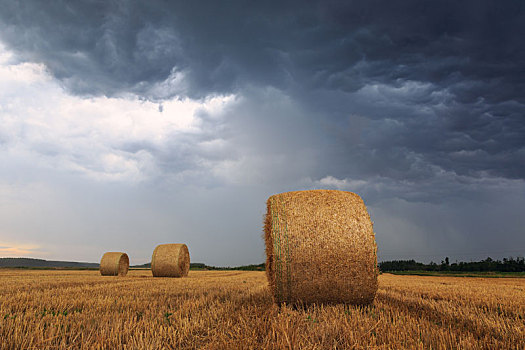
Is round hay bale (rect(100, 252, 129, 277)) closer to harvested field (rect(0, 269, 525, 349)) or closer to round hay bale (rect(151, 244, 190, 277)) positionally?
round hay bale (rect(151, 244, 190, 277))

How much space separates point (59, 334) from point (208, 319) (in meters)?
1.77

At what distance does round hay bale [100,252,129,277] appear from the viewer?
2009 cm

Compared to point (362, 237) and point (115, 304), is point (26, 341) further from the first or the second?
point (362, 237)

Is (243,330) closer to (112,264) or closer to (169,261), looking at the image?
(169,261)

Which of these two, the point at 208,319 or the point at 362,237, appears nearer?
the point at 208,319

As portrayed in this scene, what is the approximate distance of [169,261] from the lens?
17125mm

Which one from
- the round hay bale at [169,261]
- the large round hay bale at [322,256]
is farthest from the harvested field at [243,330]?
the round hay bale at [169,261]

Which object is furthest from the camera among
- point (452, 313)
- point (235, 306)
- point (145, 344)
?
point (235, 306)

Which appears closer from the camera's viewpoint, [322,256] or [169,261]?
[322,256]

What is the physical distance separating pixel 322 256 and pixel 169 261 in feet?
45.3

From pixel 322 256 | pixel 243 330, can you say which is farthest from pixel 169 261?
pixel 243 330

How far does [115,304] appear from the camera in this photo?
539cm

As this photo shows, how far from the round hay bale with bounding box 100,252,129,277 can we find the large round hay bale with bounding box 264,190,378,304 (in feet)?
59.0

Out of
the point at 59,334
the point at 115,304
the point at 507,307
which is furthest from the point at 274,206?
the point at 507,307
